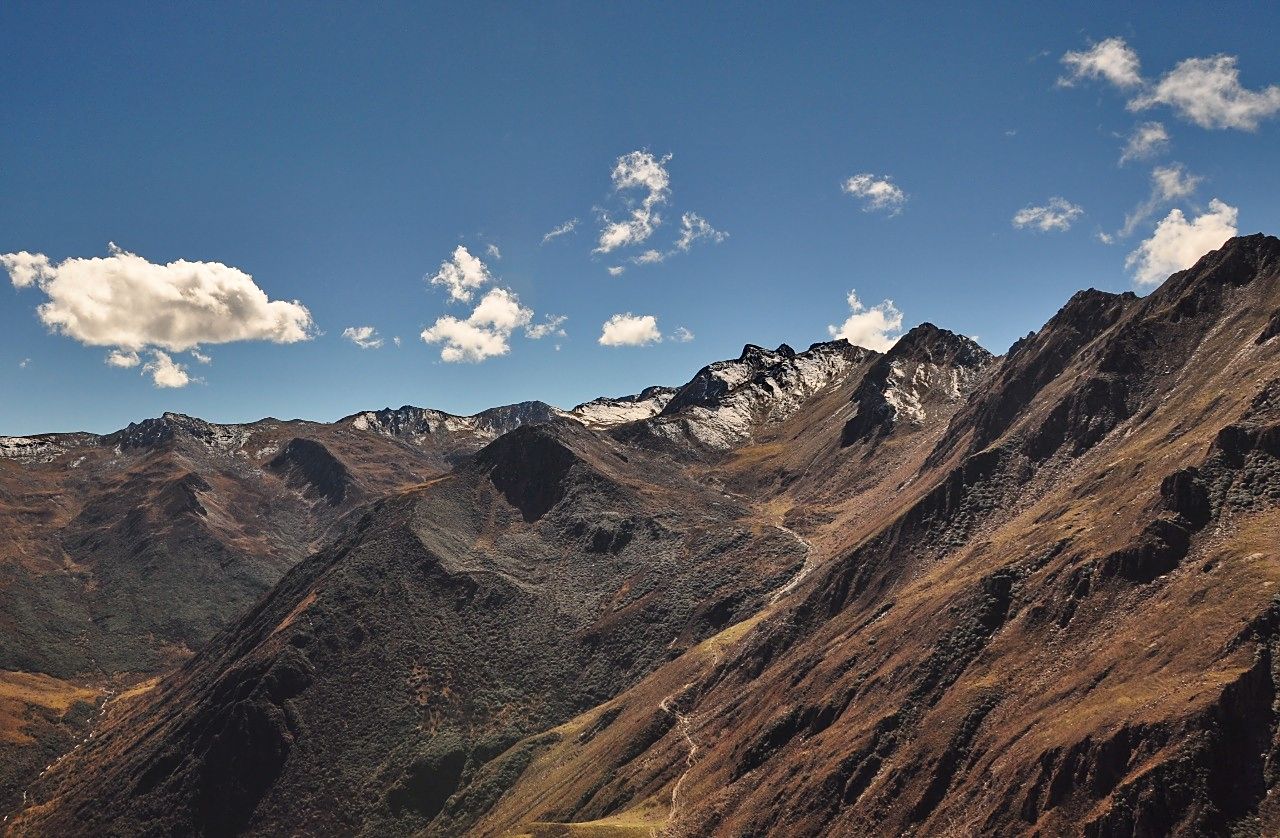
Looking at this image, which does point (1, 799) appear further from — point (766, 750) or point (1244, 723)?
point (1244, 723)

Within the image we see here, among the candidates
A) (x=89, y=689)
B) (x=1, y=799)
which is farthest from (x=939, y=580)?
(x=89, y=689)

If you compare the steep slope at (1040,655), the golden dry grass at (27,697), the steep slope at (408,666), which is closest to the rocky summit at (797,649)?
the steep slope at (1040,655)

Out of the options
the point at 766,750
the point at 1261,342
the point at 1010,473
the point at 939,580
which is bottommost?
the point at 766,750

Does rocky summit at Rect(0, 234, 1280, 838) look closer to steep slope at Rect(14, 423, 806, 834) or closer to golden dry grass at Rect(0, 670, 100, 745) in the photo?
steep slope at Rect(14, 423, 806, 834)

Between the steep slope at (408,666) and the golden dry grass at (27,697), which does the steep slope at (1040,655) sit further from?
the golden dry grass at (27,697)

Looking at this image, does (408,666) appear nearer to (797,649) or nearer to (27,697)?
(797,649)

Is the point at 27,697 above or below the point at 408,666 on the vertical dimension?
above

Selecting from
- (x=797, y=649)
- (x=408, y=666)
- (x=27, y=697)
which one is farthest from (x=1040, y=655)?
(x=27, y=697)
